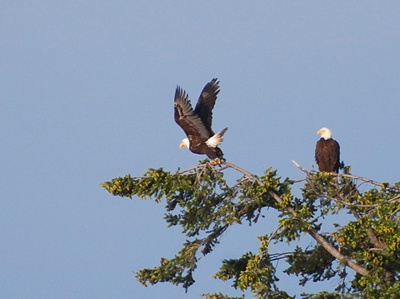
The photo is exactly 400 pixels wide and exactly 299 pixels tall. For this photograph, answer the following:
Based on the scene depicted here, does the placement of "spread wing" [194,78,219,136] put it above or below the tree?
above

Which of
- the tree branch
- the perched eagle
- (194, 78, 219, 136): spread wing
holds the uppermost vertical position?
(194, 78, 219, 136): spread wing

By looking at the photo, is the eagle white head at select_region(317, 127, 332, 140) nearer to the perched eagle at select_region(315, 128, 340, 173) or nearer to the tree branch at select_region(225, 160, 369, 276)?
the perched eagle at select_region(315, 128, 340, 173)

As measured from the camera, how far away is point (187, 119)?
15250 mm

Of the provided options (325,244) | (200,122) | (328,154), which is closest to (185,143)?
(200,122)

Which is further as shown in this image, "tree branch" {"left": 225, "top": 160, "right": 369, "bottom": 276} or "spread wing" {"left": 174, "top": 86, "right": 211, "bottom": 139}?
"spread wing" {"left": 174, "top": 86, "right": 211, "bottom": 139}

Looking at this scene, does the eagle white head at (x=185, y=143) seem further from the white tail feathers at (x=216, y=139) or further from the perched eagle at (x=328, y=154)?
the perched eagle at (x=328, y=154)

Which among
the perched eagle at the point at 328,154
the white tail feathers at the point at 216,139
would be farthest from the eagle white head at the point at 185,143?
the perched eagle at the point at 328,154

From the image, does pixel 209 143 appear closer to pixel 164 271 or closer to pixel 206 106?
pixel 206 106

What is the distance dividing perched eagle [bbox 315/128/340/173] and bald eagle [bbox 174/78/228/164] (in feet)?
5.06

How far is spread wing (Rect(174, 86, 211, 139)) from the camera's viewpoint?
49.2ft

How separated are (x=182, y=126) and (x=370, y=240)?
4190 mm

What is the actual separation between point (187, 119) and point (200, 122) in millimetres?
222

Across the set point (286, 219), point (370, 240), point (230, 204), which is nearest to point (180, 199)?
point (230, 204)

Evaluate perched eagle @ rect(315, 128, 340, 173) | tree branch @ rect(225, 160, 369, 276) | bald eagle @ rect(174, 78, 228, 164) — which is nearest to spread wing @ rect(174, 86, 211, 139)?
bald eagle @ rect(174, 78, 228, 164)
